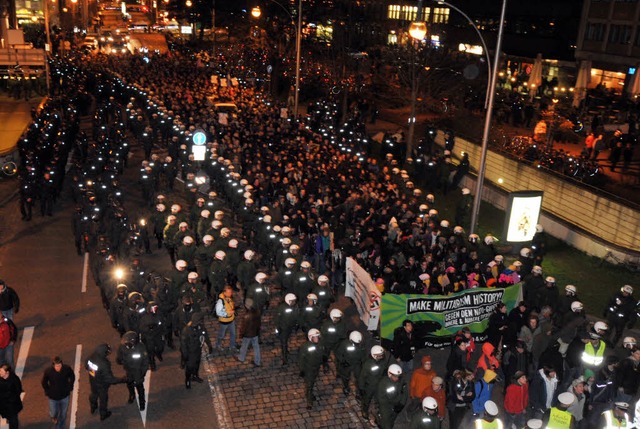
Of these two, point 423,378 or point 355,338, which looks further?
point 355,338

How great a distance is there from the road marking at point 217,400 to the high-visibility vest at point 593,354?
21.1 feet

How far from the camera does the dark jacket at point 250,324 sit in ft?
41.6

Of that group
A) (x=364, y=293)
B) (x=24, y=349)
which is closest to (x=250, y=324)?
(x=364, y=293)

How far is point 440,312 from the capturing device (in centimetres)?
1334

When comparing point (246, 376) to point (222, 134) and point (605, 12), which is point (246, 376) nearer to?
point (222, 134)

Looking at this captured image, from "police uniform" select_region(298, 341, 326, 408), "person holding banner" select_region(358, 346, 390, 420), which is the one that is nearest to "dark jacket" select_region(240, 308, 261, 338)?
"police uniform" select_region(298, 341, 326, 408)

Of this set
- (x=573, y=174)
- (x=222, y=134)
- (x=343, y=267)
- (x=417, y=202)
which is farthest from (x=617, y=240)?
(x=222, y=134)

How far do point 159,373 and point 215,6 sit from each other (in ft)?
198

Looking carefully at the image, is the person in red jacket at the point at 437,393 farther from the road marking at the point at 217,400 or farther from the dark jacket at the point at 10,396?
the dark jacket at the point at 10,396

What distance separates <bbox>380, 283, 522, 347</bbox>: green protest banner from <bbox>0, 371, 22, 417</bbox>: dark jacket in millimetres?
6761

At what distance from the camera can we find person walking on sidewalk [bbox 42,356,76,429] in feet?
33.5

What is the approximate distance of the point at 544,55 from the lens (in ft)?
155

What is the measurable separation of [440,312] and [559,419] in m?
4.23

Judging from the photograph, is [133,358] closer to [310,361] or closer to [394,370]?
[310,361]
